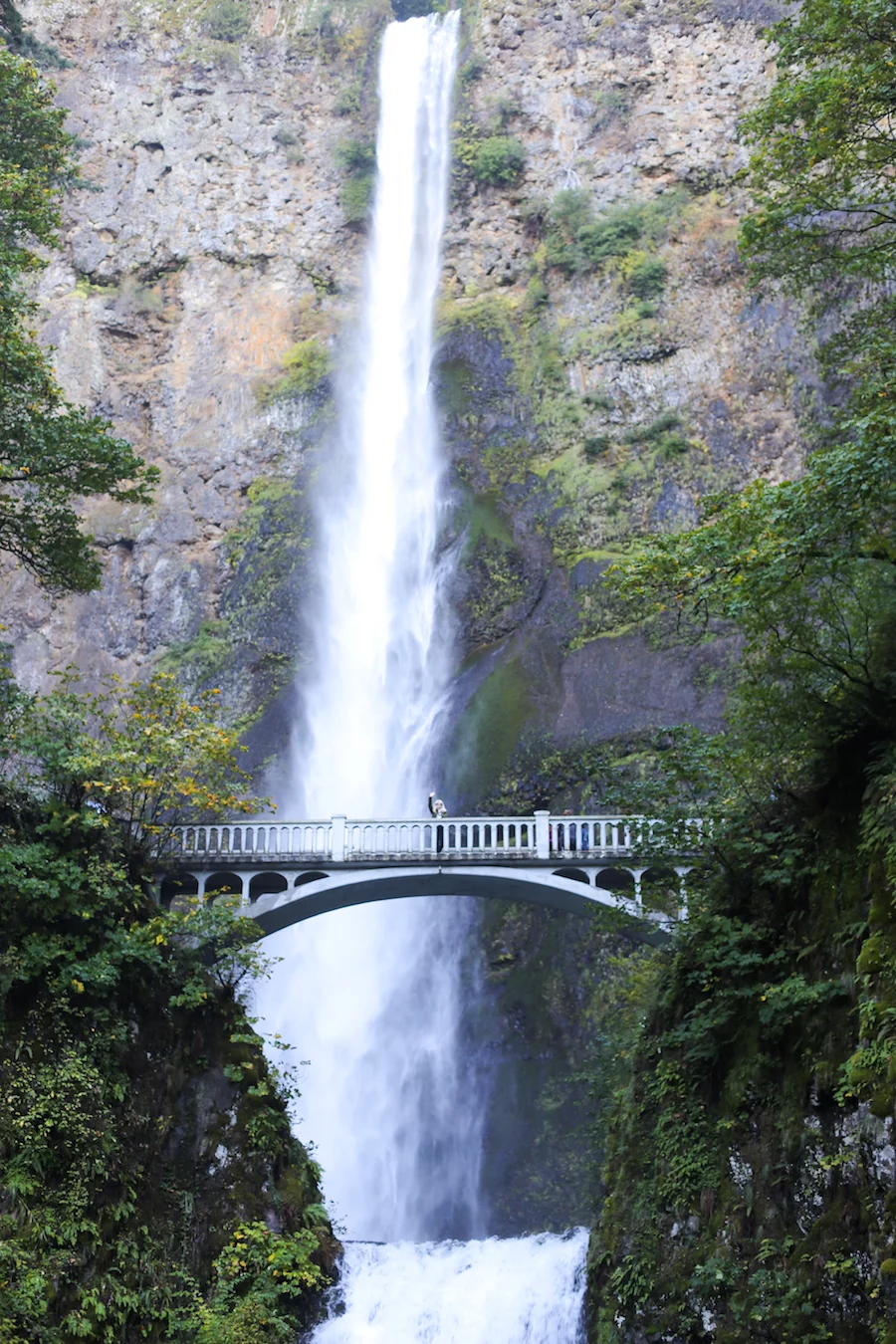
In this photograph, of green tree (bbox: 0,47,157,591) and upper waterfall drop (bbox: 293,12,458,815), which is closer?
green tree (bbox: 0,47,157,591)

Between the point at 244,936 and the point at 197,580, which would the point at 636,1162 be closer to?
the point at 244,936

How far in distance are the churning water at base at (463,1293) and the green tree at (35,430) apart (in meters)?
10.3

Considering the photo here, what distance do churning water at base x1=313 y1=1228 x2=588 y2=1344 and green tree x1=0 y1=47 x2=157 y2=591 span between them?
10.3 metres

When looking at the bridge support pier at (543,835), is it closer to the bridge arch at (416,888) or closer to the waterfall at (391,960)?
the bridge arch at (416,888)

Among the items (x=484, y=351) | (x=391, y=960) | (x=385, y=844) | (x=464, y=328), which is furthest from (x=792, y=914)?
(x=464, y=328)

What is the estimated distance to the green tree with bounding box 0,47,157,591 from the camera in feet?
49.4

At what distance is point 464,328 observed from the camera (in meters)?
36.7

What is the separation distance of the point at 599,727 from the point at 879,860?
16442 millimetres

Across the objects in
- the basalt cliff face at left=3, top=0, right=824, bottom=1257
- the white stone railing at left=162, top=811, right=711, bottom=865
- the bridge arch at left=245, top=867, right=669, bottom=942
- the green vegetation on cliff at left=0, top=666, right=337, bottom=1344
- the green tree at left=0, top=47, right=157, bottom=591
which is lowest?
the green vegetation on cliff at left=0, top=666, right=337, bottom=1344

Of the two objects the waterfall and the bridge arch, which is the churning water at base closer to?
the waterfall

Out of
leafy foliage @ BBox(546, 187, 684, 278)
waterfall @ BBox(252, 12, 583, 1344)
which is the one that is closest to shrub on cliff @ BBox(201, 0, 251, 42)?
waterfall @ BBox(252, 12, 583, 1344)

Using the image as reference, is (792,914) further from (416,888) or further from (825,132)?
(416,888)

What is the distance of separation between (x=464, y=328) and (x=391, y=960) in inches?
790

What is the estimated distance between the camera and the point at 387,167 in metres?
41.4
